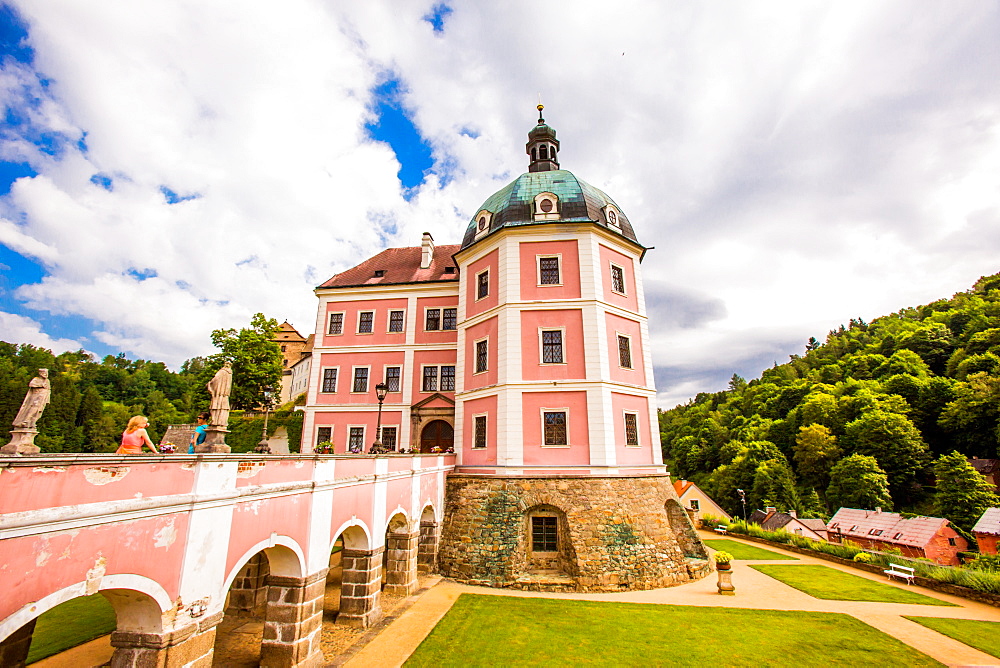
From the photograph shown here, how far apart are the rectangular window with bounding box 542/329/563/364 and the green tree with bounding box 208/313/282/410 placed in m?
21.4

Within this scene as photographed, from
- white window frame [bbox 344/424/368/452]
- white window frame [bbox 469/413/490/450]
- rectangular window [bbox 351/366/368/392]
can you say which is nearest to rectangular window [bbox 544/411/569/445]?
white window frame [bbox 469/413/490/450]

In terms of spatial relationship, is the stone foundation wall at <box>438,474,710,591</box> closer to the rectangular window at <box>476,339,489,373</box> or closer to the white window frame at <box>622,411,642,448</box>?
the white window frame at <box>622,411,642,448</box>

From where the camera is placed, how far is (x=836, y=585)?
58.2 feet

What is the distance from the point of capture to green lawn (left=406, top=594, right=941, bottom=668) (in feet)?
35.5

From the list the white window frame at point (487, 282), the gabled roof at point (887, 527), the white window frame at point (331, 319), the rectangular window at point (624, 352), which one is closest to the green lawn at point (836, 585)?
the rectangular window at point (624, 352)

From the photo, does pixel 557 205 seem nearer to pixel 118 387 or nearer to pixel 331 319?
pixel 331 319

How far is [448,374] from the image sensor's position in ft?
83.7

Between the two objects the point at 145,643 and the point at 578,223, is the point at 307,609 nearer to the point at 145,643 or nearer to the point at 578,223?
the point at 145,643

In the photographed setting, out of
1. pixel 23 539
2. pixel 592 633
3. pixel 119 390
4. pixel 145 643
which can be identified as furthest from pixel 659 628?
pixel 119 390

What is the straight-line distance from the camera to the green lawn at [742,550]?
23.2 m

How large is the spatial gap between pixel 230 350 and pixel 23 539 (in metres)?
30.6

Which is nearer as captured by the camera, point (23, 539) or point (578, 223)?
point (23, 539)

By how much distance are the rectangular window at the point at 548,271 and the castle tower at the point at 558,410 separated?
0.17ft

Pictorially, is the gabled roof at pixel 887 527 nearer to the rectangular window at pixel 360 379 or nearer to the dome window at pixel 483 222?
the dome window at pixel 483 222
